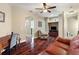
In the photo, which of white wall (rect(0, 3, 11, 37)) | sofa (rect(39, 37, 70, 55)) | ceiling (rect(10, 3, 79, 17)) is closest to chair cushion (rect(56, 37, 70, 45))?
sofa (rect(39, 37, 70, 55))

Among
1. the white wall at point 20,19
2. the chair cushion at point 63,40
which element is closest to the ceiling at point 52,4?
the white wall at point 20,19

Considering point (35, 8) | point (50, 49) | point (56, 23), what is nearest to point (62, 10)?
point (56, 23)

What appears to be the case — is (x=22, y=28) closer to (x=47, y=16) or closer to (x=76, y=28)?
(x=47, y=16)

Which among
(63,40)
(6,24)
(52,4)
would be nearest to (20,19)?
(6,24)

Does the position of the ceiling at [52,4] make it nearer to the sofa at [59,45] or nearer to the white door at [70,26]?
the white door at [70,26]

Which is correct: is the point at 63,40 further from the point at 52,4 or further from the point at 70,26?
the point at 52,4

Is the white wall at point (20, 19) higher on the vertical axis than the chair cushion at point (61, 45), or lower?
higher

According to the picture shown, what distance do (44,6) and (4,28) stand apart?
42 cm

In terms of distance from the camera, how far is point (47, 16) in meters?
0.98

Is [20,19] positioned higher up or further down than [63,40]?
higher up

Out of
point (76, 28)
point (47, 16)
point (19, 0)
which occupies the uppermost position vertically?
point (19, 0)

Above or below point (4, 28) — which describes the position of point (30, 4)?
above

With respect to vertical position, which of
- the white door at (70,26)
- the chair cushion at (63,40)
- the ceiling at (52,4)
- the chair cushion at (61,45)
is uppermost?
the ceiling at (52,4)

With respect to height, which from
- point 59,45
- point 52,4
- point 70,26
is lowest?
point 59,45
